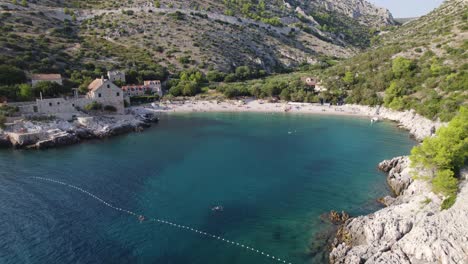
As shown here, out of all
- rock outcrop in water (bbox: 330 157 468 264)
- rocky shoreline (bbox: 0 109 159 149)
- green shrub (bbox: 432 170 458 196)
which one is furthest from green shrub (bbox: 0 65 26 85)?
green shrub (bbox: 432 170 458 196)

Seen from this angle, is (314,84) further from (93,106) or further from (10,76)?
(10,76)

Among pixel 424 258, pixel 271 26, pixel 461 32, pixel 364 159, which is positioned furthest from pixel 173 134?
pixel 271 26

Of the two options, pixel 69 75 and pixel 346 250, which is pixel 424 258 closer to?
pixel 346 250

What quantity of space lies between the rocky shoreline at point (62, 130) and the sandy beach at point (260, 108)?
2080cm

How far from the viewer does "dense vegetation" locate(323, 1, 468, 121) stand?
61.8m

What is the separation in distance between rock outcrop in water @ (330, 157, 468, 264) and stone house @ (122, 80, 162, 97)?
256ft

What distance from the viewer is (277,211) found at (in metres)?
30.0

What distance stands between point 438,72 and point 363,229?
6526cm

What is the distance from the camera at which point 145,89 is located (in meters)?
93.8

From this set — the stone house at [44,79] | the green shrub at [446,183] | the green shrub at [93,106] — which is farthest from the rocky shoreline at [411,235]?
the stone house at [44,79]

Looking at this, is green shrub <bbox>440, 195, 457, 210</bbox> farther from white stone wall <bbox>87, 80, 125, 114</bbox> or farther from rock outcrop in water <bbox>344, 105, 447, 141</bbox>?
white stone wall <bbox>87, 80, 125, 114</bbox>

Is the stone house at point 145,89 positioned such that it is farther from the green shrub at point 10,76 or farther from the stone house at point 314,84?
the stone house at point 314,84

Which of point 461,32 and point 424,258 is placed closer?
point 424,258

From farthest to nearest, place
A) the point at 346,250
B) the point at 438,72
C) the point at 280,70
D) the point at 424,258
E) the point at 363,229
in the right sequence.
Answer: the point at 280,70, the point at 438,72, the point at 363,229, the point at 346,250, the point at 424,258
